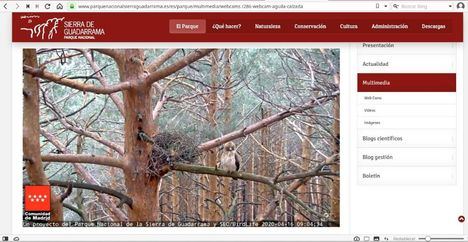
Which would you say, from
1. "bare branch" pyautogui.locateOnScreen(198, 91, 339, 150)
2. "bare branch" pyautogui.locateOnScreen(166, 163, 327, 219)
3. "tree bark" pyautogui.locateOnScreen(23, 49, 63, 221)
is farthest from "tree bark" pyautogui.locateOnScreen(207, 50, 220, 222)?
"tree bark" pyautogui.locateOnScreen(23, 49, 63, 221)

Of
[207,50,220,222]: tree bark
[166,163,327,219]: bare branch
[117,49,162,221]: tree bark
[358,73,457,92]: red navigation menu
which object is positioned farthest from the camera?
[207,50,220,222]: tree bark

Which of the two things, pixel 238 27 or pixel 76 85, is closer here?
pixel 238 27

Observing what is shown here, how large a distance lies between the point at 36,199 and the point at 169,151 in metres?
1.52

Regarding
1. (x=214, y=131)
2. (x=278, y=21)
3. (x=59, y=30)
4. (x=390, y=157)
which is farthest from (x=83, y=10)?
(x=214, y=131)

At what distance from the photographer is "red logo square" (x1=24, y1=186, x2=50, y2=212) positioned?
3.24 meters

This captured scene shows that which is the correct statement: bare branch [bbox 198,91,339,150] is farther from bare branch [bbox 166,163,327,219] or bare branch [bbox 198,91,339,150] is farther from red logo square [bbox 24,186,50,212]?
red logo square [bbox 24,186,50,212]

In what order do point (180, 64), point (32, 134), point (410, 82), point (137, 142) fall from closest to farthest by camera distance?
point (410, 82) < point (32, 134) < point (180, 64) < point (137, 142)

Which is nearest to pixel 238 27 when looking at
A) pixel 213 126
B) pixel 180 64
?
pixel 180 64

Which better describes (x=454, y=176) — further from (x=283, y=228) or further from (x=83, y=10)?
(x=83, y=10)

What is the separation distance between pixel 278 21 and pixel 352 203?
100cm

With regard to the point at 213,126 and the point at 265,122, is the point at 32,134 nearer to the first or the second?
the point at 265,122

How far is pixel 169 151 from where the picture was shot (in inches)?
184

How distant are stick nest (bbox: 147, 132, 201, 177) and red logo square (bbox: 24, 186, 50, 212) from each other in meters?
1.38

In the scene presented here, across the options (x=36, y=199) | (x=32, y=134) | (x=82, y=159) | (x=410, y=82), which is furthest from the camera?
(x=82, y=159)
